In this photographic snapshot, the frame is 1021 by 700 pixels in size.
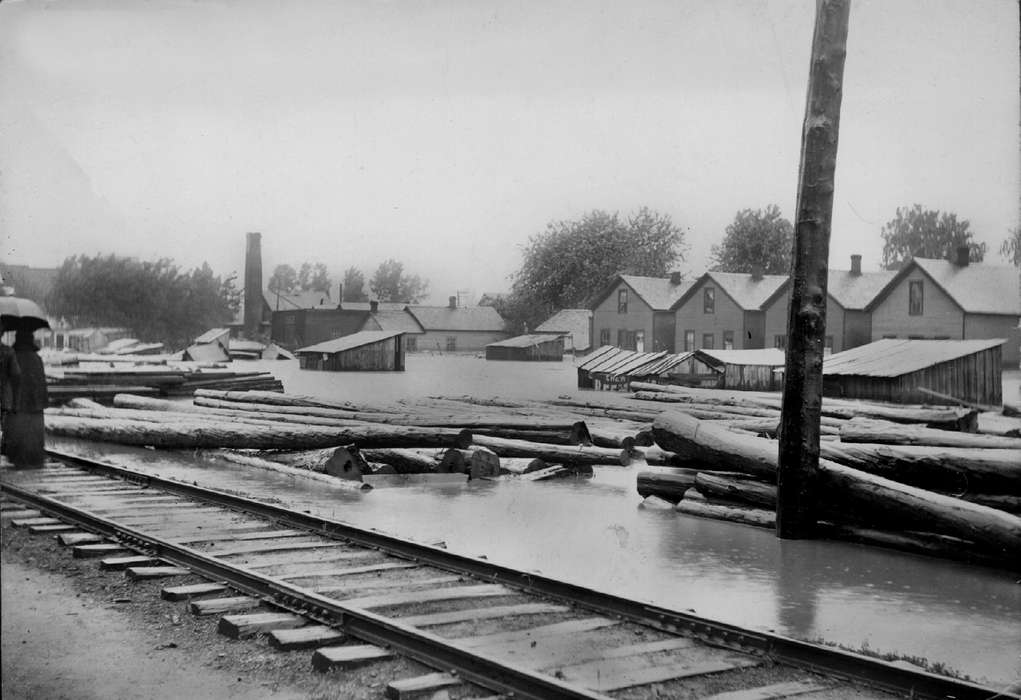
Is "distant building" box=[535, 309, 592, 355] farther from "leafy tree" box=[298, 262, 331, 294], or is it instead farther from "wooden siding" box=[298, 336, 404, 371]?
"leafy tree" box=[298, 262, 331, 294]

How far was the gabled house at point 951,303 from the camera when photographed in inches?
259

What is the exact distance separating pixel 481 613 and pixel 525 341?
458 centimetres

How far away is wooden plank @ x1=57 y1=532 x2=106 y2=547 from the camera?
23.7 feet

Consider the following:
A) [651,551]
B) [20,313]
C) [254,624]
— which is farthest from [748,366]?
[20,313]

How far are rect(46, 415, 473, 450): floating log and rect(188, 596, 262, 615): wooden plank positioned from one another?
6857 mm

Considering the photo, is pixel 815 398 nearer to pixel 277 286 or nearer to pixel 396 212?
pixel 396 212

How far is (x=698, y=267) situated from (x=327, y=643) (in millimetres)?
5202

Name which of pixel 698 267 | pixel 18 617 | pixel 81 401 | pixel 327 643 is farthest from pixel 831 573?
pixel 81 401

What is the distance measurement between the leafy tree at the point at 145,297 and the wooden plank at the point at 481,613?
3.28m

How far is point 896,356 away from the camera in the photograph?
804 centimetres

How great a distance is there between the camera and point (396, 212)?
348 inches

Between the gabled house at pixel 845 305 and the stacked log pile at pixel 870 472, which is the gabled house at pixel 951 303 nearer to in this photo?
the gabled house at pixel 845 305

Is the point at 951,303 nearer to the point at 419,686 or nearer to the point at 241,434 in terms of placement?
the point at 419,686

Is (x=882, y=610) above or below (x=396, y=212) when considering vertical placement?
below
